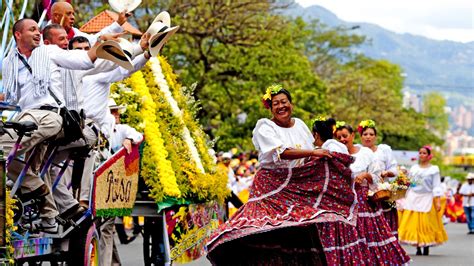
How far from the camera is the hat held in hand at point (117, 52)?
9.01 metres

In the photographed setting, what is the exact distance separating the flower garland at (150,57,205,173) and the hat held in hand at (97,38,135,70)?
401cm

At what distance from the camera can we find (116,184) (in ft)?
34.4

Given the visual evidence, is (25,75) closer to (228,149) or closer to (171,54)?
(171,54)

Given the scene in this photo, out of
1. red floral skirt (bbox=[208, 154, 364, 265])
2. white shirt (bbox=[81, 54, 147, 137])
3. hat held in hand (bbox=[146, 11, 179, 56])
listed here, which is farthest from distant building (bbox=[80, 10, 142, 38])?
hat held in hand (bbox=[146, 11, 179, 56])

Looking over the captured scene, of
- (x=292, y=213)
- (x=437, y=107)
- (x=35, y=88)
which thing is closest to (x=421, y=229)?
(x=292, y=213)

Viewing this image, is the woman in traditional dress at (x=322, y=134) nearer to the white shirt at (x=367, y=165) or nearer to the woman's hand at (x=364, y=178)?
the woman's hand at (x=364, y=178)

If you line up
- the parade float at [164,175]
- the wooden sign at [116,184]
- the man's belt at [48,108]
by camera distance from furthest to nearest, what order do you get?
the parade float at [164,175], the wooden sign at [116,184], the man's belt at [48,108]

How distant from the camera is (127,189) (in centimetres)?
1092

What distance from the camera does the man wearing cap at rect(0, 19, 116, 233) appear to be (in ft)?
29.8

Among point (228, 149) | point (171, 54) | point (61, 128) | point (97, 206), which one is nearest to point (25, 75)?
point (61, 128)

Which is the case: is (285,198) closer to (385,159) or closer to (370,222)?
(370,222)

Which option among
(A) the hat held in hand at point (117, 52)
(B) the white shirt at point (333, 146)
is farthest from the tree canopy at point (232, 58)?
(A) the hat held in hand at point (117, 52)

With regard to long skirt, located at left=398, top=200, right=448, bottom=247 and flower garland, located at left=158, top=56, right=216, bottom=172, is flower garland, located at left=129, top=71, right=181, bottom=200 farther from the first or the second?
long skirt, located at left=398, top=200, right=448, bottom=247

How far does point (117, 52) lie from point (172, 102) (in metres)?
4.24
